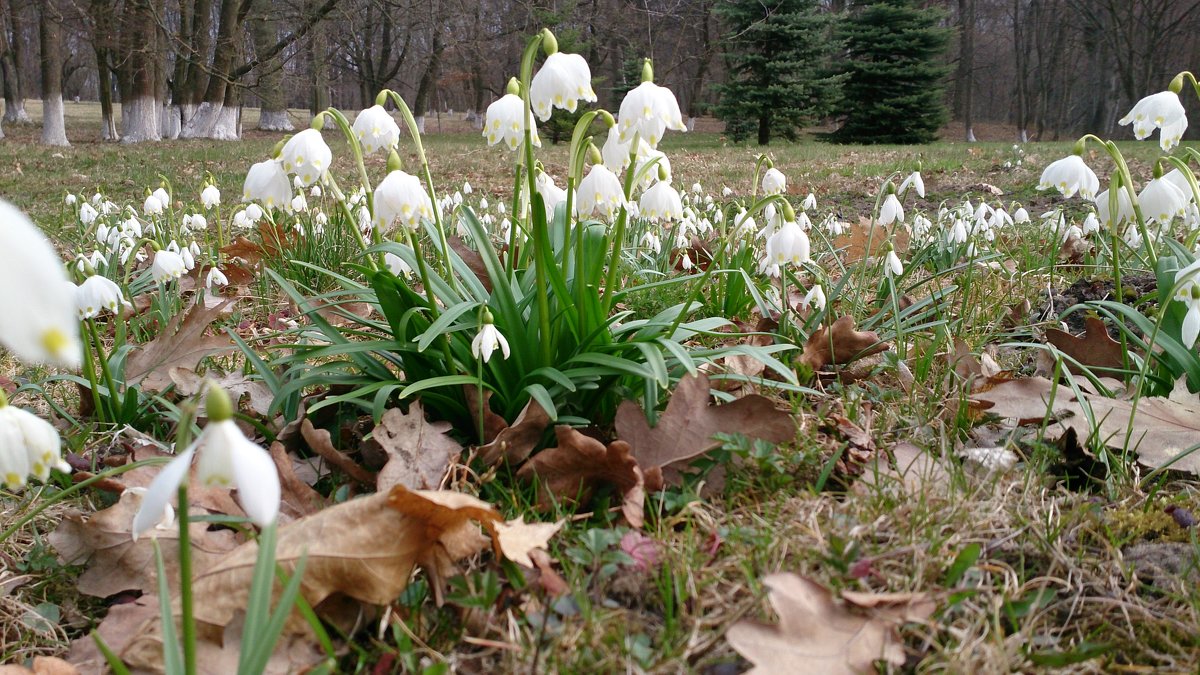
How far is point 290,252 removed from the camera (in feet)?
13.2

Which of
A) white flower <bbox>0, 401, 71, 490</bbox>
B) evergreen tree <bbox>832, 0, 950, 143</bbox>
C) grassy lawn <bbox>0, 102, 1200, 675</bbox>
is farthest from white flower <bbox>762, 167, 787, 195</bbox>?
evergreen tree <bbox>832, 0, 950, 143</bbox>

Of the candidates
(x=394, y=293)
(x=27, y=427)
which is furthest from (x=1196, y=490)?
(x=27, y=427)

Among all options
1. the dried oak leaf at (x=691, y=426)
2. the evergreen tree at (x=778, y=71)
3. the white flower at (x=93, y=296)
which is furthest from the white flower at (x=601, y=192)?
the evergreen tree at (x=778, y=71)

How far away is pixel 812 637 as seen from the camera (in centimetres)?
119

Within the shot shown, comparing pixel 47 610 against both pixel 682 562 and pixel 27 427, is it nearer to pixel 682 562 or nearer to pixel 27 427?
pixel 27 427

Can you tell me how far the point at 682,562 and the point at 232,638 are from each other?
75 centimetres

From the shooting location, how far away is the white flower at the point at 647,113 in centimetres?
183

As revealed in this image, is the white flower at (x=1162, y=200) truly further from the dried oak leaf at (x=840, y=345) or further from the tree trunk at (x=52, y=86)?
the tree trunk at (x=52, y=86)

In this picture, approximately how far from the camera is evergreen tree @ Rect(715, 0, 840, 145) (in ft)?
69.2

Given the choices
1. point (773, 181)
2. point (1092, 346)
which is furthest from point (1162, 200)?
point (773, 181)

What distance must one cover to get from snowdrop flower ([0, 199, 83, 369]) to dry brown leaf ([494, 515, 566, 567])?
0.80 metres

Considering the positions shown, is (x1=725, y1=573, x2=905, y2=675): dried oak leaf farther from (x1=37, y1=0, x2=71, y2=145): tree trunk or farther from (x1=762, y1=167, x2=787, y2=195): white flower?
(x1=37, y1=0, x2=71, y2=145): tree trunk

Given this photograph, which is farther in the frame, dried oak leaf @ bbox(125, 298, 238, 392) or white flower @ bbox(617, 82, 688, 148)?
dried oak leaf @ bbox(125, 298, 238, 392)

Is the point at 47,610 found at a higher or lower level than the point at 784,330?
lower
